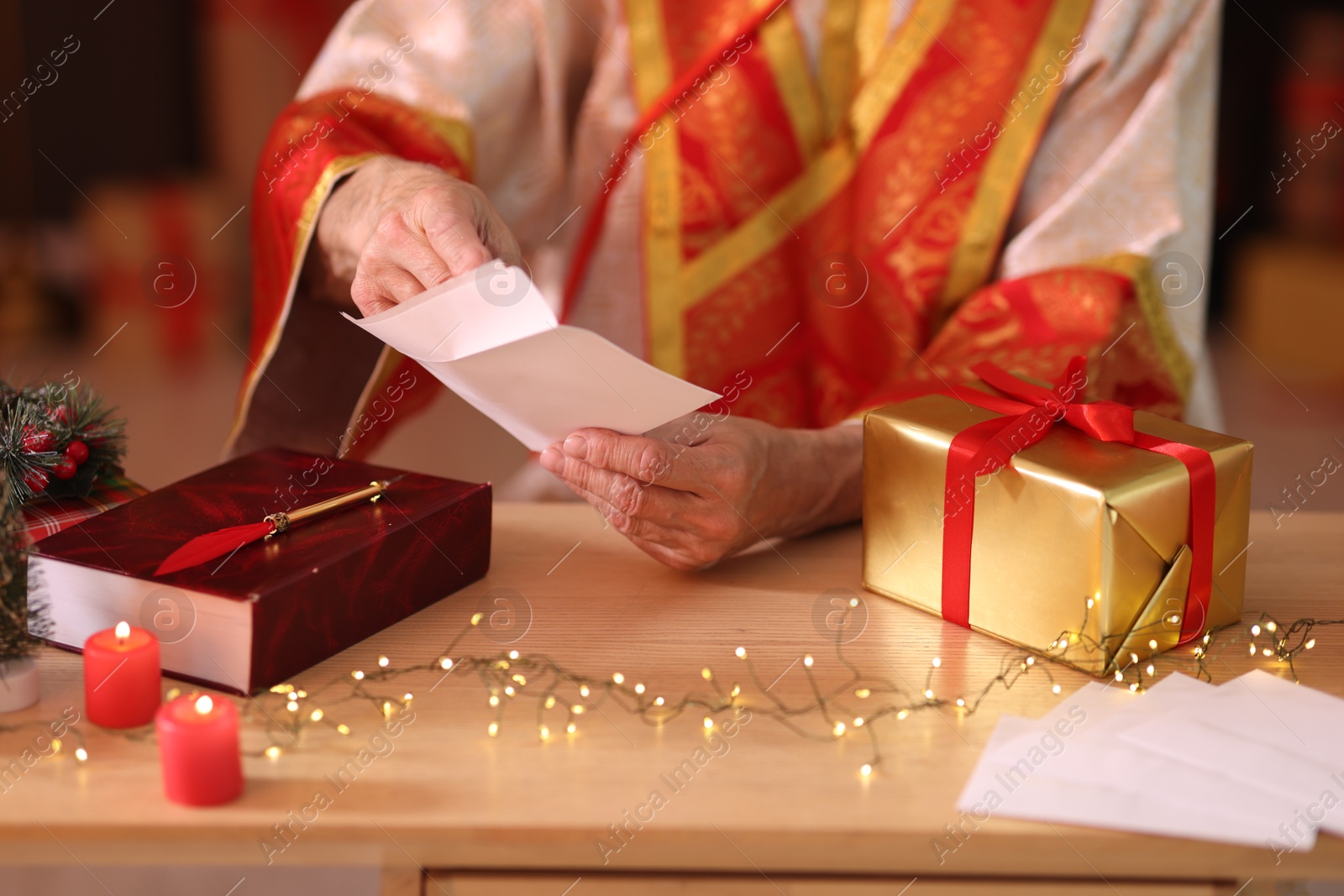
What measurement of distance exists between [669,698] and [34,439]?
0.51 m

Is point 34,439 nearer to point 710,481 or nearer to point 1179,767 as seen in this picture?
point 710,481

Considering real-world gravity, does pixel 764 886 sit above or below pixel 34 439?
below

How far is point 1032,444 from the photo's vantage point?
2.89 ft

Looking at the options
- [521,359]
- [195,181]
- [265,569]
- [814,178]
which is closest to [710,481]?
[521,359]

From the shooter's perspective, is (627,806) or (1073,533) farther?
(1073,533)

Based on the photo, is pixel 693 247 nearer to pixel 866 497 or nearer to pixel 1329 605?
pixel 866 497

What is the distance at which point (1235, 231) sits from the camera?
483 cm

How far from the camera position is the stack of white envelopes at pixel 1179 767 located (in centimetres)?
69

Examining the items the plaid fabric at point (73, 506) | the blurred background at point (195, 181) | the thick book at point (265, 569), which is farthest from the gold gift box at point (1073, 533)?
the blurred background at point (195, 181)

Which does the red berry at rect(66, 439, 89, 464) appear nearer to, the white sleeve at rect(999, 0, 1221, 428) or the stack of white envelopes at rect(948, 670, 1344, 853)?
the stack of white envelopes at rect(948, 670, 1344, 853)

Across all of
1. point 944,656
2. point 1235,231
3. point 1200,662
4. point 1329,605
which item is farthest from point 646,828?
point 1235,231

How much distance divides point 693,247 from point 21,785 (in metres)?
0.89

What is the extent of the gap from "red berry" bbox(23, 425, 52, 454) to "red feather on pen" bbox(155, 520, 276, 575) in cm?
19

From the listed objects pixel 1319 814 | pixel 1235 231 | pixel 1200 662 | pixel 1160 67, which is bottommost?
pixel 1319 814
